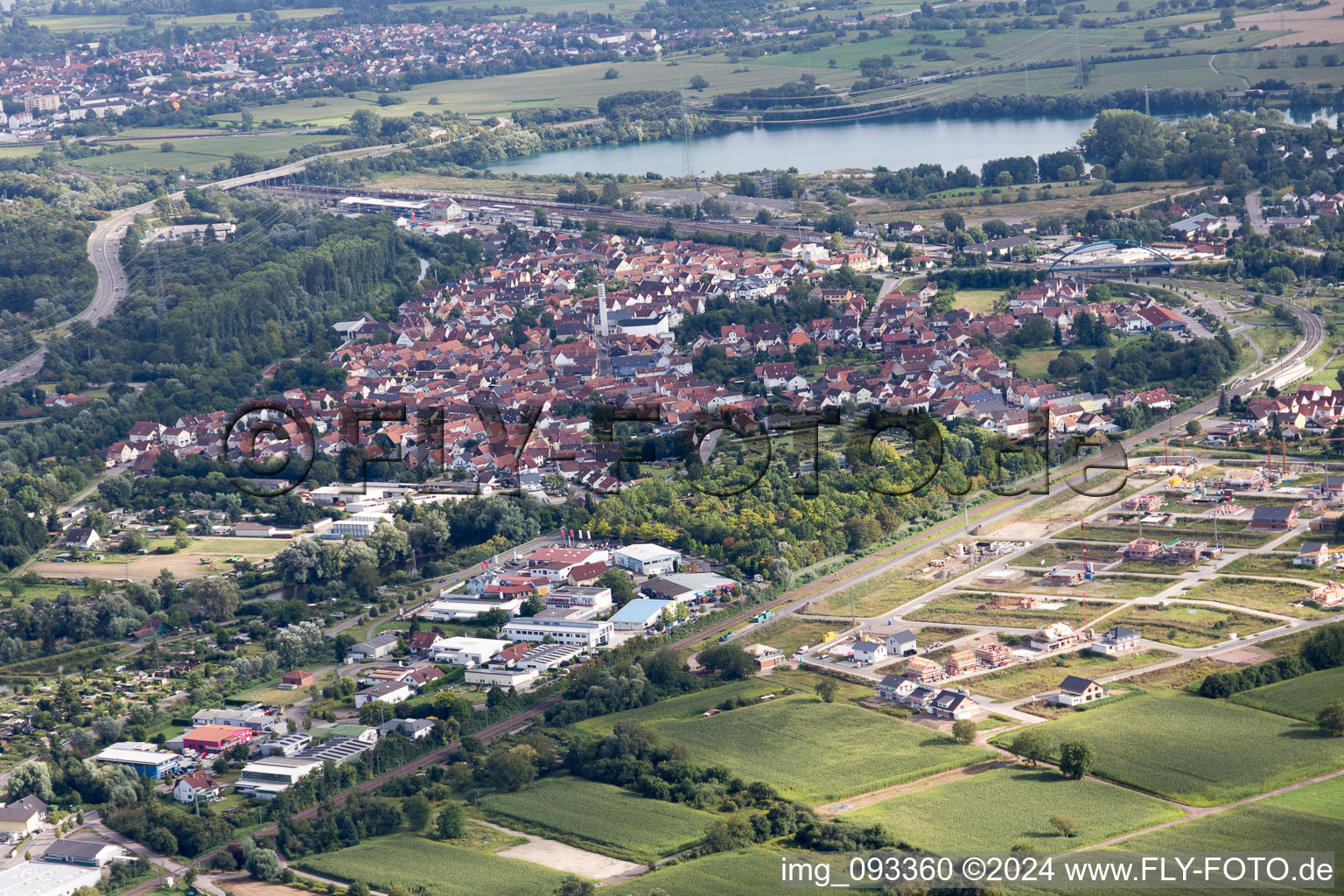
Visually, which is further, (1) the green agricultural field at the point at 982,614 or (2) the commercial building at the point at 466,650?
(2) the commercial building at the point at 466,650

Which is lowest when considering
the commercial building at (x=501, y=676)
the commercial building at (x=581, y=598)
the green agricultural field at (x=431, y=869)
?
the green agricultural field at (x=431, y=869)

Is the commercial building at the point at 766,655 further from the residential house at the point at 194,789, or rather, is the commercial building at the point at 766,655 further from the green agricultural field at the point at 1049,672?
the residential house at the point at 194,789

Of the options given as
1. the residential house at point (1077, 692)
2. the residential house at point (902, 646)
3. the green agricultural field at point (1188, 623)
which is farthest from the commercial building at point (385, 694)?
the green agricultural field at point (1188, 623)

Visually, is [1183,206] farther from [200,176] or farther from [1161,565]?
[200,176]

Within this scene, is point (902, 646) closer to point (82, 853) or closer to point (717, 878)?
point (717, 878)

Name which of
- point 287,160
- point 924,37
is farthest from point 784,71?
point 287,160

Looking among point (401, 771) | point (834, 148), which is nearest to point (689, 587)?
point (401, 771)

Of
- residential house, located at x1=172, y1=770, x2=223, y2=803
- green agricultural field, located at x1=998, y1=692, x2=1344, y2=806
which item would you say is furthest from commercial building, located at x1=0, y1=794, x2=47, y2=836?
green agricultural field, located at x1=998, y1=692, x2=1344, y2=806
